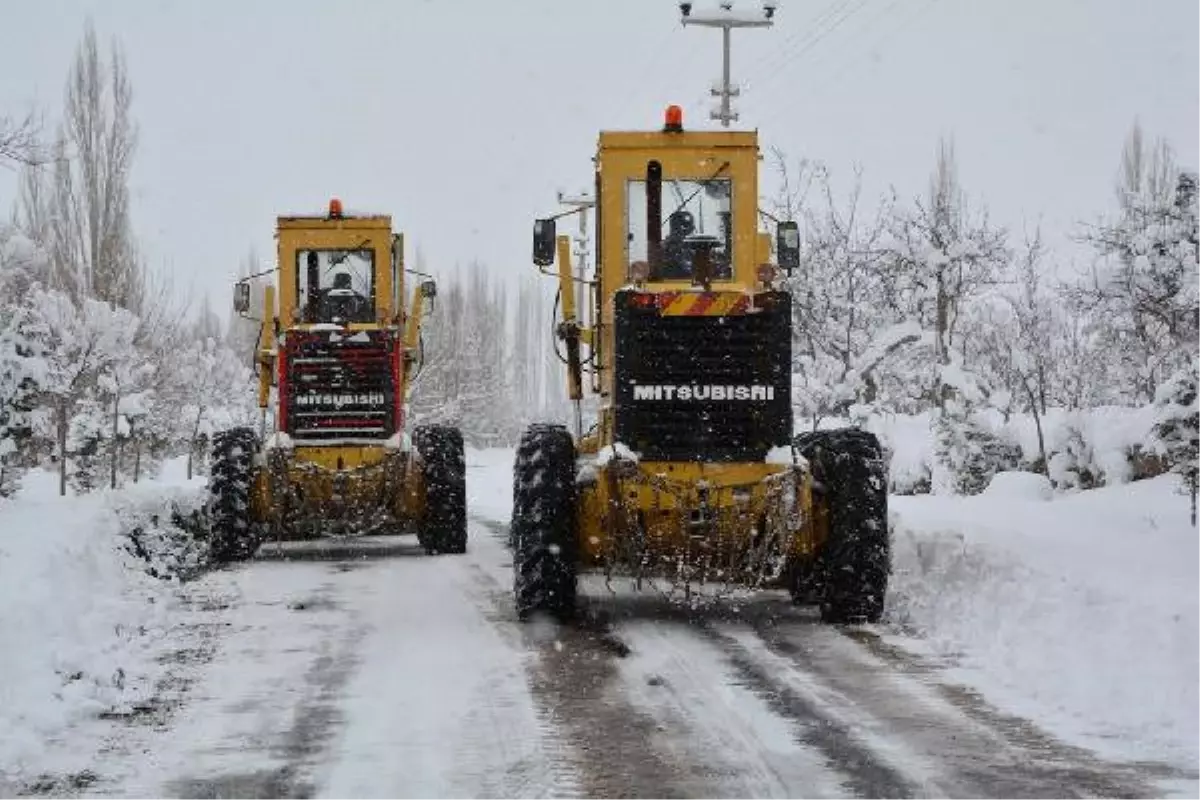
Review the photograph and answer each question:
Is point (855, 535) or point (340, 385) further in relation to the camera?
point (340, 385)

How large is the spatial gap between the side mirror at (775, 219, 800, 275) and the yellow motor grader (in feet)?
20.5

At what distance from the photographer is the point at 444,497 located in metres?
16.4

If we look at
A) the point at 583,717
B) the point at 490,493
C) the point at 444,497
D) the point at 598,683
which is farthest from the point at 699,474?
the point at 490,493

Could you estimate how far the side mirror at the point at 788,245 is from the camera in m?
10.9

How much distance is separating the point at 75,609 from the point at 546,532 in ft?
9.94

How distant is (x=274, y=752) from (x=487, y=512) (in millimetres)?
20250

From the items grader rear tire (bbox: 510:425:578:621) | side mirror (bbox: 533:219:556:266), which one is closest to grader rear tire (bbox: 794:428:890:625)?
grader rear tire (bbox: 510:425:578:621)

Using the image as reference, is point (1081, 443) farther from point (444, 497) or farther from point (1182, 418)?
point (444, 497)

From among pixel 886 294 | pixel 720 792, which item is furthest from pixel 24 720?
pixel 886 294

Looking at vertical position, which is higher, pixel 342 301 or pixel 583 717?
pixel 342 301

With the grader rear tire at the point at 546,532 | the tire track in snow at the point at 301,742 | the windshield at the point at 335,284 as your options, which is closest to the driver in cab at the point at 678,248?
the grader rear tire at the point at 546,532

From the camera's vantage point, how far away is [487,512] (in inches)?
1045

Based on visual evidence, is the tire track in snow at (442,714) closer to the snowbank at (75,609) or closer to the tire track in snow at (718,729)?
the tire track in snow at (718,729)

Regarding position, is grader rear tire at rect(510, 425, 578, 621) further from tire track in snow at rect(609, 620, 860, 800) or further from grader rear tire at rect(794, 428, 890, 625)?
grader rear tire at rect(794, 428, 890, 625)
